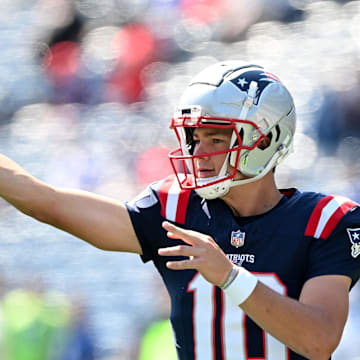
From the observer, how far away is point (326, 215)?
170cm

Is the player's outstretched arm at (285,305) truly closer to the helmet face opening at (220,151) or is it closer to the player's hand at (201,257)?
the player's hand at (201,257)

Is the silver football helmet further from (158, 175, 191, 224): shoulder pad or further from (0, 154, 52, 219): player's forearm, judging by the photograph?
(0, 154, 52, 219): player's forearm

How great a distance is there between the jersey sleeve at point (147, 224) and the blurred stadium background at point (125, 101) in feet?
4.96

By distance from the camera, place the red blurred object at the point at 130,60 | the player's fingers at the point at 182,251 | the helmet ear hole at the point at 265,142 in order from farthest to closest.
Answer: the red blurred object at the point at 130,60, the helmet ear hole at the point at 265,142, the player's fingers at the point at 182,251

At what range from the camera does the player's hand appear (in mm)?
1355

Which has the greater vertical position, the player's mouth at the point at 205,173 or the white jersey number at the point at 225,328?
the player's mouth at the point at 205,173

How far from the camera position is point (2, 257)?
3.70 metres

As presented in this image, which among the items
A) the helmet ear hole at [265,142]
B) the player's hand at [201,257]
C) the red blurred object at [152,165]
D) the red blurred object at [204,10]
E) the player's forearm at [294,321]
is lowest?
the red blurred object at [152,165]

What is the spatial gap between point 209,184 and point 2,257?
2281 mm

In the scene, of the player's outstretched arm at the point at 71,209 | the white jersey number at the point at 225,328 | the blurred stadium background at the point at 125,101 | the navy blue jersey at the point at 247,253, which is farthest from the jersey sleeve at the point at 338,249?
the blurred stadium background at the point at 125,101

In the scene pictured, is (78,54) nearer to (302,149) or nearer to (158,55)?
(158,55)

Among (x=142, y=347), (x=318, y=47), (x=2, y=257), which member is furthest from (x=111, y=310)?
(x=318, y=47)

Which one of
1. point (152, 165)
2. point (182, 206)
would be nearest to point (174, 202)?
point (182, 206)

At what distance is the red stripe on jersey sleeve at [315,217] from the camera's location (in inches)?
66.3
